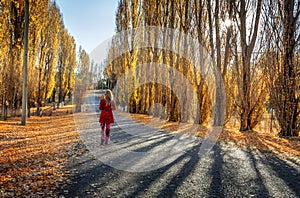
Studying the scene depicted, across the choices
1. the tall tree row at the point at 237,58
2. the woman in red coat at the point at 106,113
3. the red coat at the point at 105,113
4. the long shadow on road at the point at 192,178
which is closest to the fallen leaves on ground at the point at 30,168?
the long shadow on road at the point at 192,178

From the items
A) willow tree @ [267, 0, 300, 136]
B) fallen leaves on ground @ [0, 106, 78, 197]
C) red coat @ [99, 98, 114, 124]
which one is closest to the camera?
fallen leaves on ground @ [0, 106, 78, 197]

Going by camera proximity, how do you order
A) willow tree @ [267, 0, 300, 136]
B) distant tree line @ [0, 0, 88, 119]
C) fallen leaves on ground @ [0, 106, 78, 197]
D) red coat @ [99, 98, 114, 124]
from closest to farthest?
fallen leaves on ground @ [0, 106, 78, 197], red coat @ [99, 98, 114, 124], willow tree @ [267, 0, 300, 136], distant tree line @ [0, 0, 88, 119]

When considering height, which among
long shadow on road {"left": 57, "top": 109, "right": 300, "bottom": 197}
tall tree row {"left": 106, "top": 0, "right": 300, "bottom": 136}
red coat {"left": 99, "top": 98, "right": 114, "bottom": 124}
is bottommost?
long shadow on road {"left": 57, "top": 109, "right": 300, "bottom": 197}

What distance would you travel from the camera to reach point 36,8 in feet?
51.6

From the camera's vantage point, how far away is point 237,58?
10.8 m

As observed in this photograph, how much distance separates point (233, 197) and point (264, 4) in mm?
8877

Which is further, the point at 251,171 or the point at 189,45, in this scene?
the point at 189,45

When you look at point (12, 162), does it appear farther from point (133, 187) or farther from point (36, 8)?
point (36, 8)

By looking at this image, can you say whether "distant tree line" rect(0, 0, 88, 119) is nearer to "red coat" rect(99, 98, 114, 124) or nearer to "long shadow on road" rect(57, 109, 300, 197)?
"red coat" rect(99, 98, 114, 124)

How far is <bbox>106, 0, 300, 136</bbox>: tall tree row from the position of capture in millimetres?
8961

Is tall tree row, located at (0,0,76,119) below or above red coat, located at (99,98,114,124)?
above

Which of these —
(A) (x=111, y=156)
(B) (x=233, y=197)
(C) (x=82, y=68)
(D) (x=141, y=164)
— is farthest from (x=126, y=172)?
(C) (x=82, y=68)

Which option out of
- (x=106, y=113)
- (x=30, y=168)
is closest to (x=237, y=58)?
(x=106, y=113)

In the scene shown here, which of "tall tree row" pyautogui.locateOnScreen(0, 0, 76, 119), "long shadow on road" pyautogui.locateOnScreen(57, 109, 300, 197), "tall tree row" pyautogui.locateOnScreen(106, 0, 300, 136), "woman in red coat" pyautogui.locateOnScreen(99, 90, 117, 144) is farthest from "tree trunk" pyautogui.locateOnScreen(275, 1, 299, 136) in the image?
"tall tree row" pyautogui.locateOnScreen(0, 0, 76, 119)
